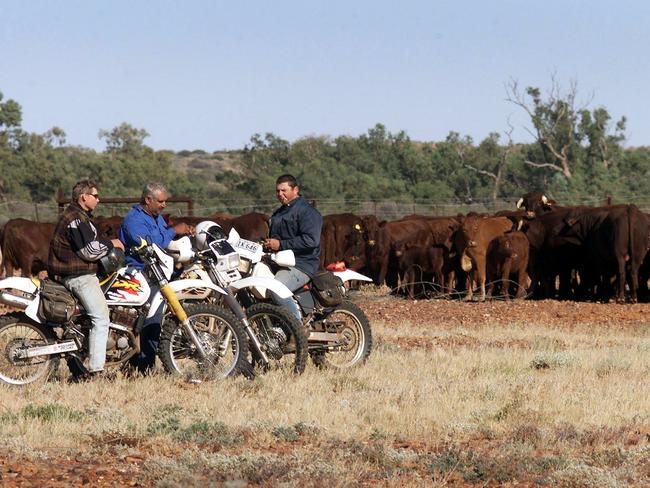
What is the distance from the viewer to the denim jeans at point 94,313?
11.3m

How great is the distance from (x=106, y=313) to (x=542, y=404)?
12.3 ft

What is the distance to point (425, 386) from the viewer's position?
1142cm

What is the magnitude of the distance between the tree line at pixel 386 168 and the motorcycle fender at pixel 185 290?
45783 millimetres

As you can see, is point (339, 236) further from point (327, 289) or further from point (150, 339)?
point (150, 339)

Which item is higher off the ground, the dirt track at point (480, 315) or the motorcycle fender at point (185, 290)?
the motorcycle fender at point (185, 290)

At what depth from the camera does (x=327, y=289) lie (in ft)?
40.3

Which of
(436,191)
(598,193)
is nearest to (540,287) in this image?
(598,193)

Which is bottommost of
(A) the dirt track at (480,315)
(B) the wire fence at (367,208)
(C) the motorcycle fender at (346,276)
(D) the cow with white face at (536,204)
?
(A) the dirt track at (480,315)

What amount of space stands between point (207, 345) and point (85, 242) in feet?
4.47

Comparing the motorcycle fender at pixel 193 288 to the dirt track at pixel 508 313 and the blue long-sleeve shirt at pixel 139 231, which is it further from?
the dirt track at pixel 508 313

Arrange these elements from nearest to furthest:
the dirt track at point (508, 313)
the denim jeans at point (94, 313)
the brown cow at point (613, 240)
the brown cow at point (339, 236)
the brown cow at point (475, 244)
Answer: the denim jeans at point (94, 313)
the dirt track at point (508, 313)
the brown cow at point (613, 240)
the brown cow at point (475, 244)
the brown cow at point (339, 236)

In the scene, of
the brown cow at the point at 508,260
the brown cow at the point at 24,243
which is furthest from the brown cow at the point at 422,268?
the brown cow at the point at 24,243

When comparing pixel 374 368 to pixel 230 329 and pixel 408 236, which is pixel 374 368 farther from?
pixel 408 236

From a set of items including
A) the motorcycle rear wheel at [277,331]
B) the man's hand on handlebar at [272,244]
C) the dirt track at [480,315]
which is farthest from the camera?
the dirt track at [480,315]
